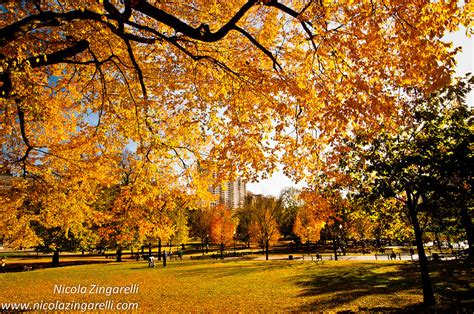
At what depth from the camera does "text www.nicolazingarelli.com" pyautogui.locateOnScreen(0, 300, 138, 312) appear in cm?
1251

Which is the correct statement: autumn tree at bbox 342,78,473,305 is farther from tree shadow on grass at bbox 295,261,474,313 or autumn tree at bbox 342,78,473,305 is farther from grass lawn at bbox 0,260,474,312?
grass lawn at bbox 0,260,474,312

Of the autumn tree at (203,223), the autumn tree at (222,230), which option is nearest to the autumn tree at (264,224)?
the autumn tree at (222,230)

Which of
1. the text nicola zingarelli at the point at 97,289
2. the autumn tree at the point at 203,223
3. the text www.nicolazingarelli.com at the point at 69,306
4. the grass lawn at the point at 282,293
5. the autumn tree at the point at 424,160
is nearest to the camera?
the autumn tree at the point at 424,160

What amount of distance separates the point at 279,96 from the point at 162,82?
4.85m

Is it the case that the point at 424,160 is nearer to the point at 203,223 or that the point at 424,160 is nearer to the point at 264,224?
the point at 264,224

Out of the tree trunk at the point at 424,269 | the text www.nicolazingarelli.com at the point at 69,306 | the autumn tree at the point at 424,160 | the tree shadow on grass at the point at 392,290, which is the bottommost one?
the tree shadow on grass at the point at 392,290

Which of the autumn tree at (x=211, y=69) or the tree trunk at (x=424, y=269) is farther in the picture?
the tree trunk at (x=424, y=269)

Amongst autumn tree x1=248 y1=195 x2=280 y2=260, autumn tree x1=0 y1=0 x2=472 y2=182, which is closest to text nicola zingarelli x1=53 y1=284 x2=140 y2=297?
autumn tree x1=0 y1=0 x2=472 y2=182

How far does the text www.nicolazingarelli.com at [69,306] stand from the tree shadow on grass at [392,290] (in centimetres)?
841

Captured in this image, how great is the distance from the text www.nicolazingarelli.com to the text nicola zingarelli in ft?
7.67

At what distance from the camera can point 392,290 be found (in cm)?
1619

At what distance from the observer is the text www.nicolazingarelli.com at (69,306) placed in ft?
41.0

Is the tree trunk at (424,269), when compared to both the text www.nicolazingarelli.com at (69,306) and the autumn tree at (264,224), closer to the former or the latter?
the text www.nicolazingarelli.com at (69,306)

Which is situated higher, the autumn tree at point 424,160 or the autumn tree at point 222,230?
the autumn tree at point 424,160
